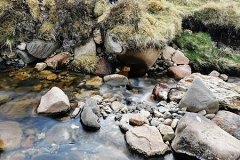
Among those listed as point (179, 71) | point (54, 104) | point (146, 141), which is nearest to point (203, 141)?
point (146, 141)

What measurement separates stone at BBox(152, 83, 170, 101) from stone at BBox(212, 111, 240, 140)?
124cm

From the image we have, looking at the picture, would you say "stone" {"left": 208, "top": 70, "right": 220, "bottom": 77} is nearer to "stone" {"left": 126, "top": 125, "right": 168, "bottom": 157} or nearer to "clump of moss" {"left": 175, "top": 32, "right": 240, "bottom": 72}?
"clump of moss" {"left": 175, "top": 32, "right": 240, "bottom": 72}

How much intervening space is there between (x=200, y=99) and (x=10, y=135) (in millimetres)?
3451

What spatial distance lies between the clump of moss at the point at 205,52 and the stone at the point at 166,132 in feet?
10.7

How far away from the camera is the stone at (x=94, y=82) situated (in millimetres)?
7428

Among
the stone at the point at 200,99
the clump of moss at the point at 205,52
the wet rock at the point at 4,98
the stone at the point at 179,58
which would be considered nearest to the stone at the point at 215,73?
the clump of moss at the point at 205,52

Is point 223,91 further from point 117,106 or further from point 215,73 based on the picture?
point 117,106

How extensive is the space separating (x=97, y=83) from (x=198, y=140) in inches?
117

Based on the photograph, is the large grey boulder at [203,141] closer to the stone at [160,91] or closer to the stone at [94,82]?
the stone at [160,91]

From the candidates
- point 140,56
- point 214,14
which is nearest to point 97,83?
point 140,56

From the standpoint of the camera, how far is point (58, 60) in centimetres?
816

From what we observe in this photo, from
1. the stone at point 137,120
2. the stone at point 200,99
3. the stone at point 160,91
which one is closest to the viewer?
the stone at point 137,120

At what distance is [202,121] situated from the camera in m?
5.66

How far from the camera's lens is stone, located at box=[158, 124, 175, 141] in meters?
5.70
